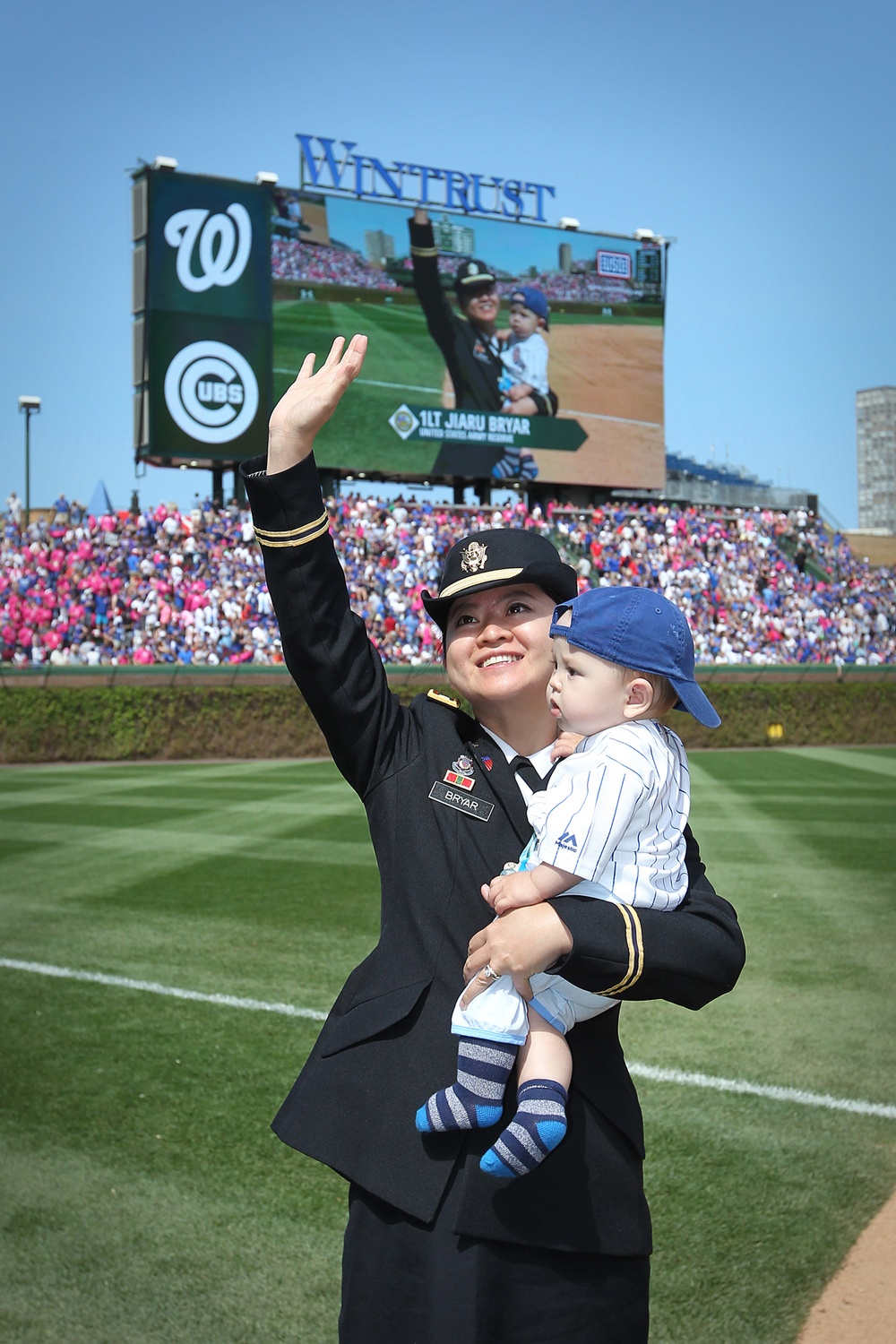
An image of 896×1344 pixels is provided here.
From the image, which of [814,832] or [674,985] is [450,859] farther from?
[814,832]

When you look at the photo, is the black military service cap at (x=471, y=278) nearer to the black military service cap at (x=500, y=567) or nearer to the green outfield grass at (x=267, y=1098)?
the green outfield grass at (x=267, y=1098)

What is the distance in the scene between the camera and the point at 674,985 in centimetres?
216

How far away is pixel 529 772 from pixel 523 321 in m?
35.6

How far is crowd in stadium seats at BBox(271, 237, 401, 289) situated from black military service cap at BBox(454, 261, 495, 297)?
2032mm

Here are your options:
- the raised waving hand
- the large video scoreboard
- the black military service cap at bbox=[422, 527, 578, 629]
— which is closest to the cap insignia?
the black military service cap at bbox=[422, 527, 578, 629]

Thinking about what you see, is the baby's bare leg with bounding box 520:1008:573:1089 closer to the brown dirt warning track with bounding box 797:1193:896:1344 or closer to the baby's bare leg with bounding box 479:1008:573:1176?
the baby's bare leg with bounding box 479:1008:573:1176

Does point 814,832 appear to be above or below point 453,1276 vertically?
below

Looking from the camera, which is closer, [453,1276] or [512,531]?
[453,1276]

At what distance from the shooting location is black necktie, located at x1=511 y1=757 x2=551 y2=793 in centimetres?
249

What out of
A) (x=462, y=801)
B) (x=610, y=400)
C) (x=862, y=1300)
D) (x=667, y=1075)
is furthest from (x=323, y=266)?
(x=462, y=801)

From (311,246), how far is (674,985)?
112ft

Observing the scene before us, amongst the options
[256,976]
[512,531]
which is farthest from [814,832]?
[512,531]

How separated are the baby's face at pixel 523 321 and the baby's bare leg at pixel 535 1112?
35.9 meters

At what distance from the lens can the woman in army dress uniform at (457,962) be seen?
7.04 feet
